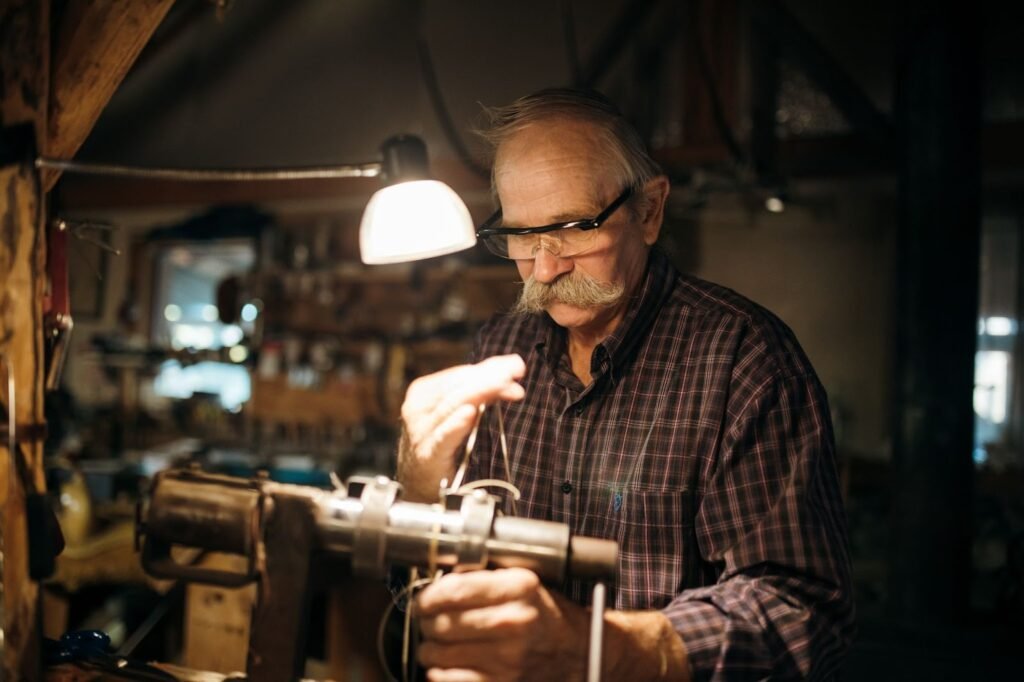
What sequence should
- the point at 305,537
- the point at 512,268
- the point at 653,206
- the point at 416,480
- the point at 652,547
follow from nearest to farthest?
the point at 305,537 < the point at 416,480 < the point at 652,547 < the point at 653,206 < the point at 512,268

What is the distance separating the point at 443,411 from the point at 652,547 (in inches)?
21.1

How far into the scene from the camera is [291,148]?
18.1ft

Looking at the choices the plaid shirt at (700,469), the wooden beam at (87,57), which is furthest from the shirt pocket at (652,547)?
the wooden beam at (87,57)

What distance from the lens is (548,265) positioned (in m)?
1.46

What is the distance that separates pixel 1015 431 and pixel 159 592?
4.84 m

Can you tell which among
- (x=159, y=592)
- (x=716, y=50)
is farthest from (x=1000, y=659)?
(x=159, y=592)

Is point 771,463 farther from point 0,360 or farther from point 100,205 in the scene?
point 100,205

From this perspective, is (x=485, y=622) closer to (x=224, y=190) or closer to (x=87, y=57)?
(x=87, y=57)

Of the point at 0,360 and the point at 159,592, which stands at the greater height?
the point at 0,360

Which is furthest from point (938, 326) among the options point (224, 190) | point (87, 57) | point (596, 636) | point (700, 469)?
point (224, 190)

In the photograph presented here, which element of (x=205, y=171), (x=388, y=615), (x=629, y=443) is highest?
(x=205, y=171)

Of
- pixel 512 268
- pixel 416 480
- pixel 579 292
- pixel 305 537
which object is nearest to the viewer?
pixel 305 537

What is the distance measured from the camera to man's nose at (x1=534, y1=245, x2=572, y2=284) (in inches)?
57.3

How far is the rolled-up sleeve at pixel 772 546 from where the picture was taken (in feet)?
3.47
